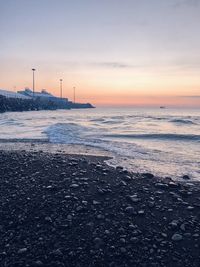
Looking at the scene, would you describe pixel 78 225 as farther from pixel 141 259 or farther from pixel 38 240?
pixel 141 259

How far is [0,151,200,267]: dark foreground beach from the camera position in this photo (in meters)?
4.27

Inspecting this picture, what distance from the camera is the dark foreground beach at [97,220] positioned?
14.0 ft

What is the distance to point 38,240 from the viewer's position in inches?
183

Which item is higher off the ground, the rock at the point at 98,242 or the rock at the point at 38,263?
the rock at the point at 98,242

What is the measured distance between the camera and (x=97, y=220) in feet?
17.4

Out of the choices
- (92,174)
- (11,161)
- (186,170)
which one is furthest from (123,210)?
(11,161)

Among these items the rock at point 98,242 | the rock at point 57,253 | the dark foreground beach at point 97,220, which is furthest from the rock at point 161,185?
the rock at point 57,253

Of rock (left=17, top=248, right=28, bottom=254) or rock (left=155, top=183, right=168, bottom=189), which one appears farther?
rock (left=155, top=183, right=168, bottom=189)

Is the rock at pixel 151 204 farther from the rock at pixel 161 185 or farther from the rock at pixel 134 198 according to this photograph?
the rock at pixel 161 185

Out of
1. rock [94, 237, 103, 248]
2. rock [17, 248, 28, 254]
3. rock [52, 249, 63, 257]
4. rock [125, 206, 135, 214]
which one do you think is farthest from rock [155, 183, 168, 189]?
rock [17, 248, 28, 254]

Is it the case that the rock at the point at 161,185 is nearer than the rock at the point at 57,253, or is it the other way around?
the rock at the point at 57,253

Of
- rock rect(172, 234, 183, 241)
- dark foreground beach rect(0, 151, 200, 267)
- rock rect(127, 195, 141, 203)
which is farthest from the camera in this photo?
rock rect(127, 195, 141, 203)

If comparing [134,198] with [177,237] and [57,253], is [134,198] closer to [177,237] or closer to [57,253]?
[177,237]

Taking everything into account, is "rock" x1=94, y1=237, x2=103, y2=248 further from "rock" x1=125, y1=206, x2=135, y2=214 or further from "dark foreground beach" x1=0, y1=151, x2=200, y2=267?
"rock" x1=125, y1=206, x2=135, y2=214
